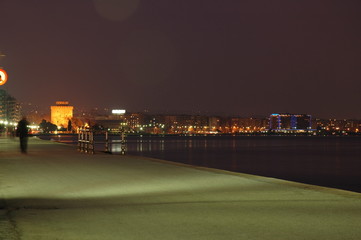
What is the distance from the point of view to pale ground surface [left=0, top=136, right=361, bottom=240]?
25.9ft

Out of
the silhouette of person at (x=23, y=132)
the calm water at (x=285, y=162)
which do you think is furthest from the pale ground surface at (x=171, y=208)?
the silhouette of person at (x=23, y=132)

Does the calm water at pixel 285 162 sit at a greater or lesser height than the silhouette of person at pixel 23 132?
lesser

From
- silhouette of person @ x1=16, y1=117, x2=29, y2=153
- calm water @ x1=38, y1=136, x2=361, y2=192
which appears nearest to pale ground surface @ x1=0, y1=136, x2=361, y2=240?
calm water @ x1=38, y1=136, x2=361, y2=192

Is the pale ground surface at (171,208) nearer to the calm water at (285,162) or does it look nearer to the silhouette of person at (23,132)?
the calm water at (285,162)

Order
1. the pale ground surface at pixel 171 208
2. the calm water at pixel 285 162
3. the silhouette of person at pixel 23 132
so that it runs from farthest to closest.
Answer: the calm water at pixel 285 162
the silhouette of person at pixel 23 132
the pale ground surface at pixel 171 208

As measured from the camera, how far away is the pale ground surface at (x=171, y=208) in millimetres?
7902

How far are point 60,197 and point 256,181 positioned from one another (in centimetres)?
561

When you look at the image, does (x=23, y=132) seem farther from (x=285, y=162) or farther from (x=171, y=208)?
(x=285, y=162)

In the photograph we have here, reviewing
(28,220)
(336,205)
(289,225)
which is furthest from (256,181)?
(28,220)

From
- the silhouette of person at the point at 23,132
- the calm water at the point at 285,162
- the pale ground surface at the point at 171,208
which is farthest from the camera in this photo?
the calm water at the point at 285,162

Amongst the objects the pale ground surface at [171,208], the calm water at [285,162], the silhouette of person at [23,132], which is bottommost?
the calm water at [285,162]

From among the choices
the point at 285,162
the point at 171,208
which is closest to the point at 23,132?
the point at 171,208

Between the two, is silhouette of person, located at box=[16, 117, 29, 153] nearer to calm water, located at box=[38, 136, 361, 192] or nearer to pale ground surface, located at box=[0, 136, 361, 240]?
calm water, located at box=[38, 136, 361, 192]

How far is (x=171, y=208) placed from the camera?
10.2 metres
